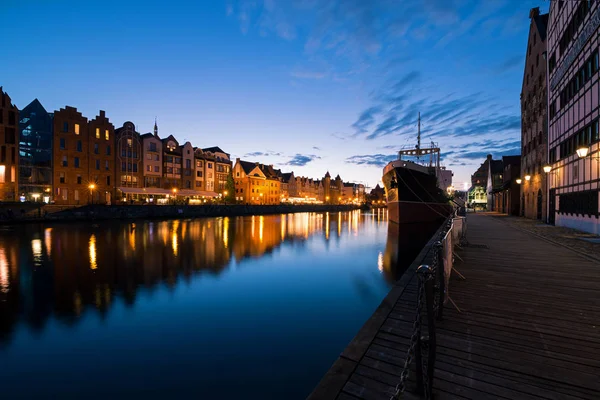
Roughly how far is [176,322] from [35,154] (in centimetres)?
5729

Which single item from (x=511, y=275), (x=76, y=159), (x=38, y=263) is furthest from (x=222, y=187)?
(x=511, y=275)

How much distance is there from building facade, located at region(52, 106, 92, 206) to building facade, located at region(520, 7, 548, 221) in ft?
213

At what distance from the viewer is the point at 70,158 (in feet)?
155

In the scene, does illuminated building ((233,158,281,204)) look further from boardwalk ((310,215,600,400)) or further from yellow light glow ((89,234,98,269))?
boardwalk ((310,215,600,400))

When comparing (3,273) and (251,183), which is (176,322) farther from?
(251,183)

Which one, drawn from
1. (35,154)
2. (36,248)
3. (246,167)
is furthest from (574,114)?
(246,167)

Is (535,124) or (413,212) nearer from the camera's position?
(535,124)

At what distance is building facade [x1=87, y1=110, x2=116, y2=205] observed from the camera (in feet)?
163

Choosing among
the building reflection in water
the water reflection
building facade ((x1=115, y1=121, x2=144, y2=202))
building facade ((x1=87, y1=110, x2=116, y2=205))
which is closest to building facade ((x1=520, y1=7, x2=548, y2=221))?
the building reflection in water

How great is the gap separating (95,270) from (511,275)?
54.8 feet

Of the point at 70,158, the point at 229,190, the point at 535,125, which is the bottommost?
the point at 229,190

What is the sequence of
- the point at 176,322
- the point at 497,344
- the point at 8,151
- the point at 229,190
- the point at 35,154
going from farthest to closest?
the point at 229,190 < the point at 35,154 < the point at 8,151 < the point at 176,322 < the point at 497,344

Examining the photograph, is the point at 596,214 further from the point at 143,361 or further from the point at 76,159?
the point at 76,159

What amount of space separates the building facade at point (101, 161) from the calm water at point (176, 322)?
38.9 metres
